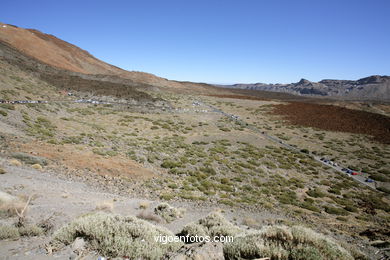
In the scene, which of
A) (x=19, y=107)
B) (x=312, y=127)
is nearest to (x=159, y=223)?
(x=19, y=107)

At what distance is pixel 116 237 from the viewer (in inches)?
201

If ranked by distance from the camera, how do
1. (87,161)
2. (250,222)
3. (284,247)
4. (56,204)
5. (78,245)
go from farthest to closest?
(87,161)
(250,222)
(56,204)
(284,247)
(78,245)

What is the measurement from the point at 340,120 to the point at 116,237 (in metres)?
51.0

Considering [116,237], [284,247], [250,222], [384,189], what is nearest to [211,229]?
[284,247]

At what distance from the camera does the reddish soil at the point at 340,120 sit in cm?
3788

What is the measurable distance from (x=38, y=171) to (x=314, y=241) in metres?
13.0

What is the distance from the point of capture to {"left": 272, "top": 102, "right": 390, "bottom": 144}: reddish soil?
124 feet

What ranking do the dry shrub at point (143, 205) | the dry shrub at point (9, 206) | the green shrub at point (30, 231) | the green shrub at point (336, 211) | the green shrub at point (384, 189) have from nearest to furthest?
1. the green shrub at point (30, 231)
2. the dry shrub at point (9, 206)
3. the dry shrub at point (143, 205)
4. the green shrub at point (336, 211)
5. the green shrub at point (384, 189)

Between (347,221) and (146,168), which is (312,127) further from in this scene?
(146,168)

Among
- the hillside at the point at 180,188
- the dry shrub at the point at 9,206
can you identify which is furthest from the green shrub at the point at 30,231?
the dry shrub at the point at 9,206

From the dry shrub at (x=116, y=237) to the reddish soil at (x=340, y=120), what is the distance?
40856mm

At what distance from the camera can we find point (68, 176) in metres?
11.8

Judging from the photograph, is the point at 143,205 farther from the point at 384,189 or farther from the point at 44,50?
the point at 44,50

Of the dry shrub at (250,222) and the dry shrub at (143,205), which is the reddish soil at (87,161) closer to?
the dry shrub at (143,205)
